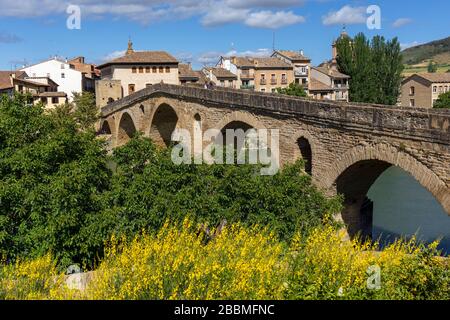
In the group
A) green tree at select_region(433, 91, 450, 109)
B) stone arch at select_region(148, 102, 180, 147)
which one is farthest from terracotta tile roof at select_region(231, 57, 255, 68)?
stone arch at select_region(148, 102, 180, 147)

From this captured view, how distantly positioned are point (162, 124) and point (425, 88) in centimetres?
4210

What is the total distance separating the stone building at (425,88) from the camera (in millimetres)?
64500

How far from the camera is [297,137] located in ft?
60.6

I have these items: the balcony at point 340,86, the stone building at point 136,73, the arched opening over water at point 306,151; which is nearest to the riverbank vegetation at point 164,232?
the arched opening over water at point 306,151

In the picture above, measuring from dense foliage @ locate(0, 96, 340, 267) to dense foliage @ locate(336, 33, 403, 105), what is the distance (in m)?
41.9

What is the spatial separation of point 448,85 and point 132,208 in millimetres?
61736

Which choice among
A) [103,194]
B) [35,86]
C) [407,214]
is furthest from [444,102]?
[103,194]

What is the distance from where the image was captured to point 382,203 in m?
29.3

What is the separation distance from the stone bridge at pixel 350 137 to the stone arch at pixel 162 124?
369 inches

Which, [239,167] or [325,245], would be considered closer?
[325,245]

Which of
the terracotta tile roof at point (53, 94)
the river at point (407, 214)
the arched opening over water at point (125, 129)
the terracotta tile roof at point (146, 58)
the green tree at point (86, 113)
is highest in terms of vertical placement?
the terracotta tile roof at point (146, 58)

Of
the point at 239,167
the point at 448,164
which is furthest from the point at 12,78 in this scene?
the point at 448,164

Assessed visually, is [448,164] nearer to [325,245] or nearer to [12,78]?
[325,245]

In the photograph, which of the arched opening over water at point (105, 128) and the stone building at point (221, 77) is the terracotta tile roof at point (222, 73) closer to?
the stone building at point (221, 77)
